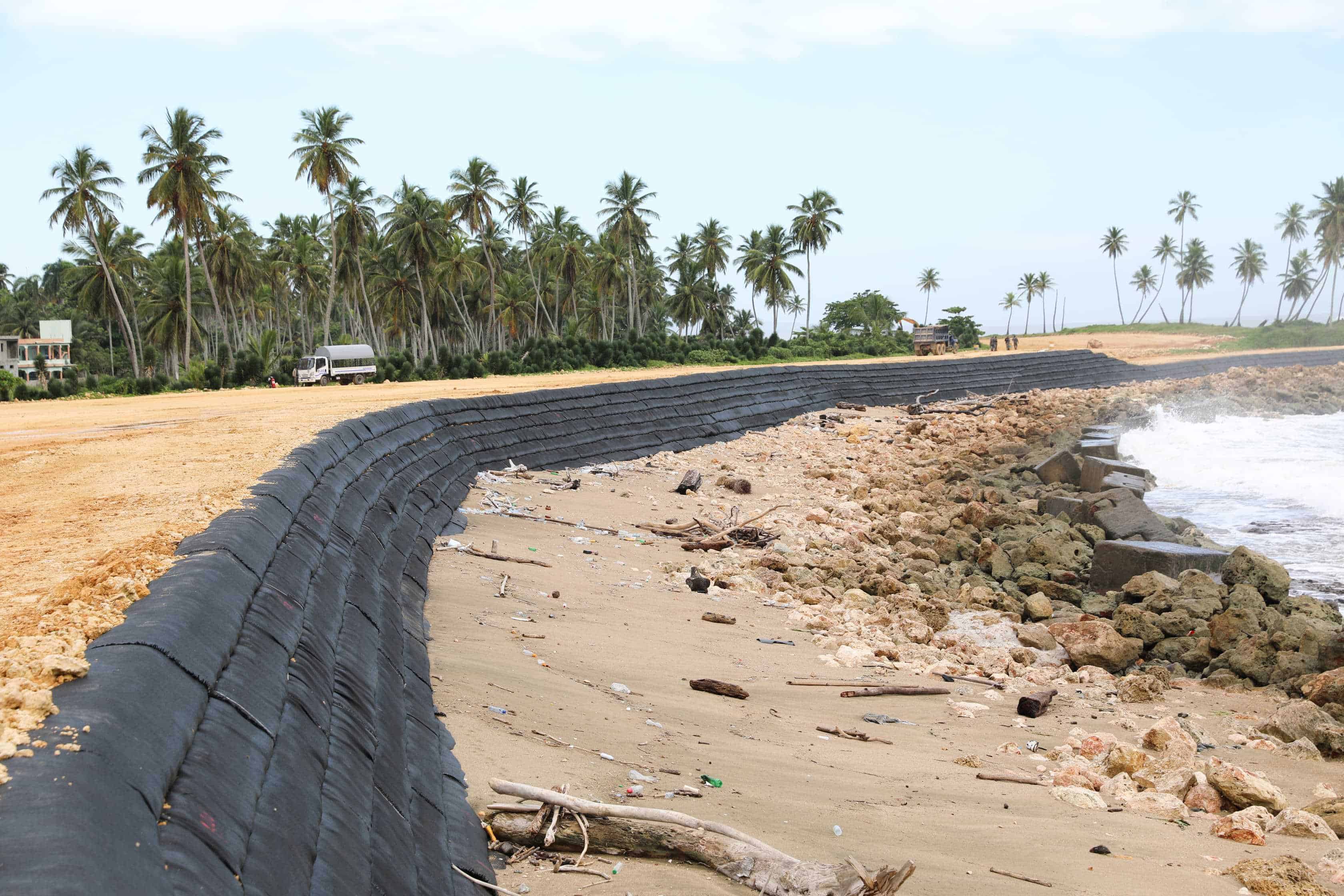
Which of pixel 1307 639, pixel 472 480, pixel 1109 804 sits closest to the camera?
pixel 1109 804

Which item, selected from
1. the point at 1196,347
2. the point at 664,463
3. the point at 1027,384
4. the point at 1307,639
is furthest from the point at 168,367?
the point at 1307,639

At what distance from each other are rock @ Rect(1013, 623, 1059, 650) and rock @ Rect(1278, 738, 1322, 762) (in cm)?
216

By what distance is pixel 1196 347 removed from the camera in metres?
58.7

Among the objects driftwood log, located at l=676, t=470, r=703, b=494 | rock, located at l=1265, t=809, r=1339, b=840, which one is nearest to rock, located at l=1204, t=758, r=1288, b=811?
rock, located at l=1265, t=809, r=1339, b=840

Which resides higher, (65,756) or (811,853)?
(65,756)

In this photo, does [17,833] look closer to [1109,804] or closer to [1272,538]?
[1109,804]

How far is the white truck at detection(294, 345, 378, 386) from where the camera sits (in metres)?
30.1

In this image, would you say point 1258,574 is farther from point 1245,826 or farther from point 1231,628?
point 1245,826

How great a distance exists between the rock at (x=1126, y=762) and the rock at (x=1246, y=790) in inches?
13.4

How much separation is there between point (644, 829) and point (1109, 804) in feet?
7.99

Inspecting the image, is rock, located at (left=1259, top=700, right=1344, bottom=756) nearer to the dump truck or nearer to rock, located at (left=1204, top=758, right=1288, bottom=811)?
rock, located at (left=1204, top=758, right=1288, bottom=811)

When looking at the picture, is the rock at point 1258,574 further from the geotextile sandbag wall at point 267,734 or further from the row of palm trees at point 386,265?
the row of palm trees at point 386,265

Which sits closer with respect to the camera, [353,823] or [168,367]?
[353,823]

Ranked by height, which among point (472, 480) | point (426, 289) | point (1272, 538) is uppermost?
point (426, 289)
